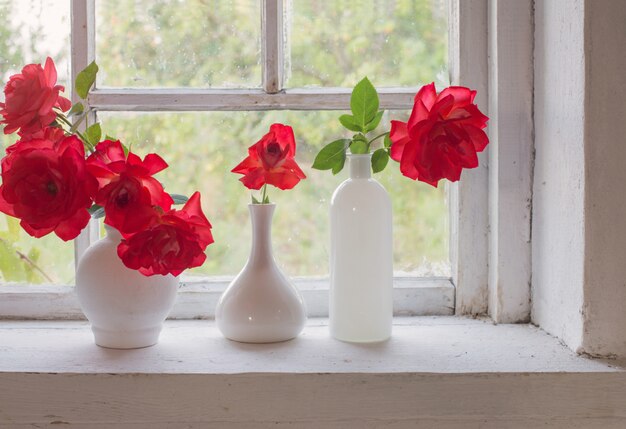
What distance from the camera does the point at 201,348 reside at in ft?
3.04

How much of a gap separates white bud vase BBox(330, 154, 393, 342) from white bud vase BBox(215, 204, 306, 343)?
71mm

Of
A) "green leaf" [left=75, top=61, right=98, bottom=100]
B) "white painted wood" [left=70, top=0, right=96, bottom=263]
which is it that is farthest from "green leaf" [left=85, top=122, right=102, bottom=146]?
"white painted wood" [left=70, top=0, right=96, bottom=263]

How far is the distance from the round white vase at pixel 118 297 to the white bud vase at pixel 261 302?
9 cm

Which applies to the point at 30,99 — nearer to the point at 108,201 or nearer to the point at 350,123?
A: the point at 108,201

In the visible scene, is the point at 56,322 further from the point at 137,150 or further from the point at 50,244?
the point at 137,150

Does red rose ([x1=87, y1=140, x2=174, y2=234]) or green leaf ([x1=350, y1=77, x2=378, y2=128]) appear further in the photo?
green leaf ([x1=350, y1=77, x2=378, y2=128])

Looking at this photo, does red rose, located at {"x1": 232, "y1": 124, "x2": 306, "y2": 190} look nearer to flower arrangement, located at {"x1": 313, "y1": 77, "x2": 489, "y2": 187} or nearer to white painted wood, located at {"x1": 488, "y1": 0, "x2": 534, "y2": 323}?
flower arrangement, located at {"x1": 313, "y1": 77, "x2": 489, "y2": 187}

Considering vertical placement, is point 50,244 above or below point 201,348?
above

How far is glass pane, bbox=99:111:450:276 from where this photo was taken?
3.70 ft

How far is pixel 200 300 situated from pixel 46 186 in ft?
1.24

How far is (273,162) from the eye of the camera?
0.93 m

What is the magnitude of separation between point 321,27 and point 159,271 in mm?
548

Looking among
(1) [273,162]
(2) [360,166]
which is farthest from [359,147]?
(1) [273,162]

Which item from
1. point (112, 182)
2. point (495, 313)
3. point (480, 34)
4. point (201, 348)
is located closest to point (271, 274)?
point (201, 348)
